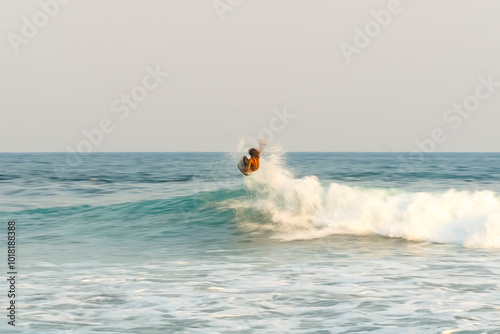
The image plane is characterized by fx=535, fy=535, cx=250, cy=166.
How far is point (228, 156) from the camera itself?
20062 mm

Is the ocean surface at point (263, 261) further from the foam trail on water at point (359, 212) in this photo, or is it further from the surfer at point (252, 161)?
the surfer at point (252, 161)

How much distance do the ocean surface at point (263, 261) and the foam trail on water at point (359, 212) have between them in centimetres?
6

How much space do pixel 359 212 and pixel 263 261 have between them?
7.28 meters

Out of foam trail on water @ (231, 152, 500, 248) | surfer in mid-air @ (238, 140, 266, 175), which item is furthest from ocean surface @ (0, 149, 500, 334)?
surfer in mid-air @ (238, 140, 266, 175)

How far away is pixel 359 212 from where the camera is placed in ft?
63.6

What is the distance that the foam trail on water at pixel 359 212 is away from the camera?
16.5 m

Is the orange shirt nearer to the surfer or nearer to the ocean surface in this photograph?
the surfer

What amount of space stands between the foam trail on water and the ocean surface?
0.20ft

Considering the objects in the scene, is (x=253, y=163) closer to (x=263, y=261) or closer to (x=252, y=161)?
(x=252, y=161)

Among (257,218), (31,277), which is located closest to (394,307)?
(31,277)

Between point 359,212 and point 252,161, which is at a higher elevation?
point 252,161

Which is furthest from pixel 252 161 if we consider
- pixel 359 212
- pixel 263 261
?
pixel 359 212

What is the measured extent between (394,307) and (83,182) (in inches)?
1282

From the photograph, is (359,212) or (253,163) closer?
(253,163)
